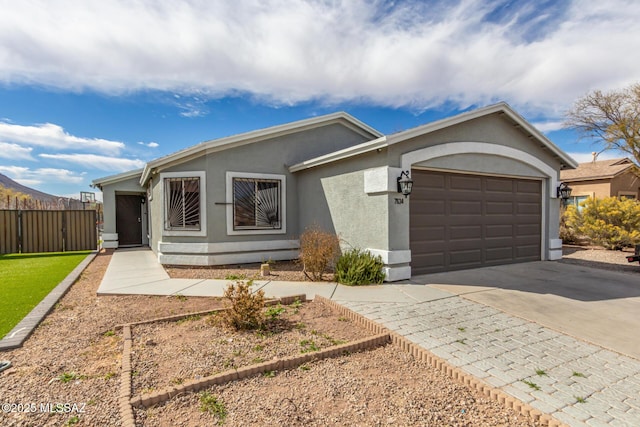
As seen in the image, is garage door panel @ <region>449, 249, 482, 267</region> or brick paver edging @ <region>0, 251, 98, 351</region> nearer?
brick paver edging @ <region>0, 251, 98, 351</region>

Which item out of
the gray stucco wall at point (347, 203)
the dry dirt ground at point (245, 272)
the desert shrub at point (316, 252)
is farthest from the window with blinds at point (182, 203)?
the desert shrub at point (316, 252)

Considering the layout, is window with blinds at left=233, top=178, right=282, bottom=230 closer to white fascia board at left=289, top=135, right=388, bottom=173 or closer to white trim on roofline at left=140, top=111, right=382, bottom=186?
white fascia board at left=289, top=135, right=388, bottom=173

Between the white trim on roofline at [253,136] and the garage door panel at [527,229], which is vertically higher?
the white trim on roofline at [253,136]

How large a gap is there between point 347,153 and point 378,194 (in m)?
1.43

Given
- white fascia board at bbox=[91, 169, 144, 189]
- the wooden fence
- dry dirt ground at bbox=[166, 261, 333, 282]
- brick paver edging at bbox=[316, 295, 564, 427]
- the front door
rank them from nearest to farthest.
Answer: brick paver edging at bbox=[316, 295, 564, 427] < dry dirt ground at bbox=[166, 261, 333, 282] < the wooden fence < white fascia board at bbox=[91, 169, 144, 189] < the front door

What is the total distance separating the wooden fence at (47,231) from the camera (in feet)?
42.2

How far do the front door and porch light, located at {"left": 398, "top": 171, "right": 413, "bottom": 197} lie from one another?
14.0 meters

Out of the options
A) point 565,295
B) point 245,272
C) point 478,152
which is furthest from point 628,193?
point 245,272

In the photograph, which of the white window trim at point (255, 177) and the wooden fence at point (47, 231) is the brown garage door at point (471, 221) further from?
the wooden fence at point (47, 231)

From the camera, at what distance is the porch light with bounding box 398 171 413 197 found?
6.96 meters

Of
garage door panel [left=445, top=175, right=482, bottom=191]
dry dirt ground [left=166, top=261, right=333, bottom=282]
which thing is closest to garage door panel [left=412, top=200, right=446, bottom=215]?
garage door panel [left=445, top=175, right=482, bottom=191]

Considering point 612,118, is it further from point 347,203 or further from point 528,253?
point 347,203

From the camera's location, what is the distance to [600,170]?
66.1 feet

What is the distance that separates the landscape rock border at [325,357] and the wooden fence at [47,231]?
38.9 ft
